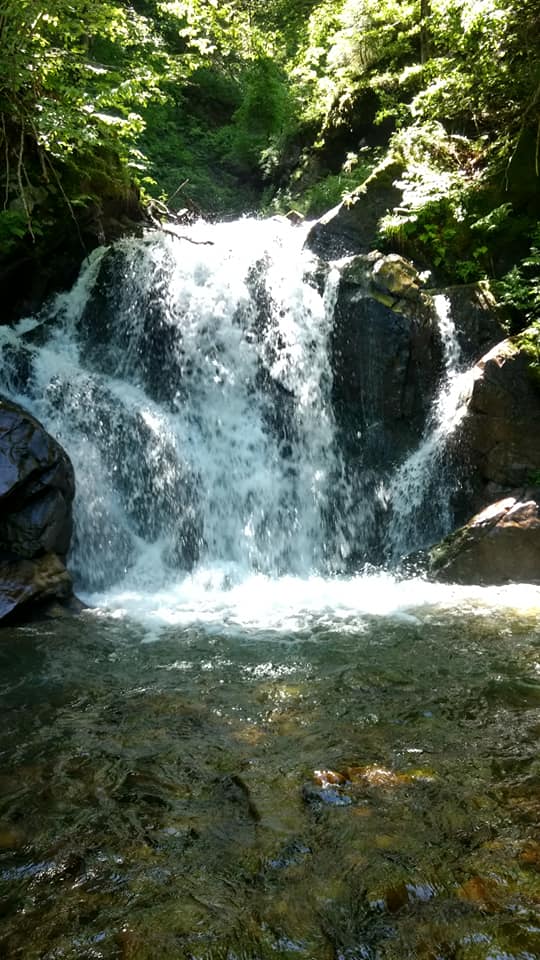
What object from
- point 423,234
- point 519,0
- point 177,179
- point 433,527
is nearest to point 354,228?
point 423,234

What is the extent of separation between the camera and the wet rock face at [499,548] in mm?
8461

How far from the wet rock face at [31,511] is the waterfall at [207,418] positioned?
93 cm

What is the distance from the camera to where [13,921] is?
109 inches

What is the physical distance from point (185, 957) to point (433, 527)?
25.3ft

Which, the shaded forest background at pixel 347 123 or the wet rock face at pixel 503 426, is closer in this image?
the shaded forest background at pixel 347 123

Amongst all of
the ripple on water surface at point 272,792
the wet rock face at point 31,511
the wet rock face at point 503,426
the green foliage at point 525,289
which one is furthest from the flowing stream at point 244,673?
the green foliage at point 525,289

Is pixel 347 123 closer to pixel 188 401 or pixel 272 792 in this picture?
pixel 188 401

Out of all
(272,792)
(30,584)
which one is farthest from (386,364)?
(272,792)

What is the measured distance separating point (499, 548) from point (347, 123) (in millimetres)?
12711

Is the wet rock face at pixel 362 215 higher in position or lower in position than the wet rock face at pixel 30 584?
higher

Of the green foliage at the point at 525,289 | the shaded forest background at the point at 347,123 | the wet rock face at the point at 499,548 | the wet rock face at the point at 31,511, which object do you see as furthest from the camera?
the green foliage at the point at 525,289

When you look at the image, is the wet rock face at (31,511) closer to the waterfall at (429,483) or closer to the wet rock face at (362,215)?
the waterfall at (429,483)

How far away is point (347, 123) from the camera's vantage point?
16.6 meters

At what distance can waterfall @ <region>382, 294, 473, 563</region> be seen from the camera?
9.70 meters
